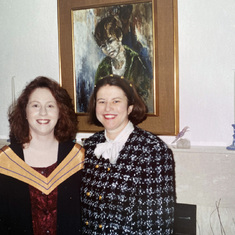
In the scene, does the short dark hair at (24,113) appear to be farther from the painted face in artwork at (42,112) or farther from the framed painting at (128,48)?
the framed painting at (128,48)

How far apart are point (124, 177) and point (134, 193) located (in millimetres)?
112

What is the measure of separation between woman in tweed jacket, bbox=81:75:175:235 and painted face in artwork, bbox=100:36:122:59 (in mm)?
903

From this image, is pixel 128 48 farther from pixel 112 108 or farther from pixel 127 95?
pixel 112 108

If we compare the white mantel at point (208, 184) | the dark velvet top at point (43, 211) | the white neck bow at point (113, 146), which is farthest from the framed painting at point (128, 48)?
the dark velvet top at point (43, 211)

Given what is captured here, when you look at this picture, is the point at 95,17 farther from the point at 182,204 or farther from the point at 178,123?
the point at 182,204

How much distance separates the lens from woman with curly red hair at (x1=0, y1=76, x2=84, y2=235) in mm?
1695

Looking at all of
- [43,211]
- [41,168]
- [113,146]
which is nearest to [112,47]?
[113,146]

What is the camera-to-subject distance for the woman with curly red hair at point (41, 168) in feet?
5.56

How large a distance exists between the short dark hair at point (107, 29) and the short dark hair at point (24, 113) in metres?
0.99

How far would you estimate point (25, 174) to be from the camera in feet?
5.72

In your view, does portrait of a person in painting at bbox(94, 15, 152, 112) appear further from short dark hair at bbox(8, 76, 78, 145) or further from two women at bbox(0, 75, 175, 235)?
short dark hair at bbox(8, 76, 78, 145)

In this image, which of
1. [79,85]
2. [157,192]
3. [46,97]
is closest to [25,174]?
[46,97]

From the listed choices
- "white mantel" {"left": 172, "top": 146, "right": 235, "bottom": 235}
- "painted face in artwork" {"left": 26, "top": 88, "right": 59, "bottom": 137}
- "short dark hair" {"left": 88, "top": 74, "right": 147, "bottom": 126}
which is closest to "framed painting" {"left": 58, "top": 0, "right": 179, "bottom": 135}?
"white mantel" {"left": 172, "top": 146, "right": 235, "bottom": 235}

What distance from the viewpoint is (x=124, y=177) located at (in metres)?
1.65
